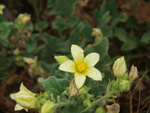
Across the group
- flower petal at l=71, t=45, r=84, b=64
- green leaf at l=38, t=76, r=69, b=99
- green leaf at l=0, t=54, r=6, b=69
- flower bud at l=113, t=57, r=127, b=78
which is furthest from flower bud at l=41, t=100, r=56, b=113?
green leaf at l=0, t=54, r=6, b=69

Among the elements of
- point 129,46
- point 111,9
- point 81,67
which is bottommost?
point 81,67

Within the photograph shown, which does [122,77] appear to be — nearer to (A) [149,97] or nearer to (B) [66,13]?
(A) [149,97]

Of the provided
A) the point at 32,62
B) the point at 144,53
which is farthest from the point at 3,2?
the point at 144,53

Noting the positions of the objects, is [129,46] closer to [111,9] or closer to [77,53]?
[111,9]

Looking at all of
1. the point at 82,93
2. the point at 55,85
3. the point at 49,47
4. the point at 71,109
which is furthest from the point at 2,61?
the point at 82,93

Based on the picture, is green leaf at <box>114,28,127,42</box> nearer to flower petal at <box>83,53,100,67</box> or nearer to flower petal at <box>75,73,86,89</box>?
flower petal at <box>83,53,100,67</box>

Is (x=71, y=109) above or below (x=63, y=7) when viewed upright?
below

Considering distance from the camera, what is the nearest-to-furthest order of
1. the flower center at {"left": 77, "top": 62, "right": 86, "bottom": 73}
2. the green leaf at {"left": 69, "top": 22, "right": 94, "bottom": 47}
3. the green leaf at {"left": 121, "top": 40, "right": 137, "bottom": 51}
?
the flower center at {"left": 77, "top": 62, "right": 86, "bottom": 73} → the green leaf at {"left": 69, "top": 22, "right": 94, "bottom": 47} → the green leaf at {"left": 121, "top": 40, "right": 137, "bottom": 51}
